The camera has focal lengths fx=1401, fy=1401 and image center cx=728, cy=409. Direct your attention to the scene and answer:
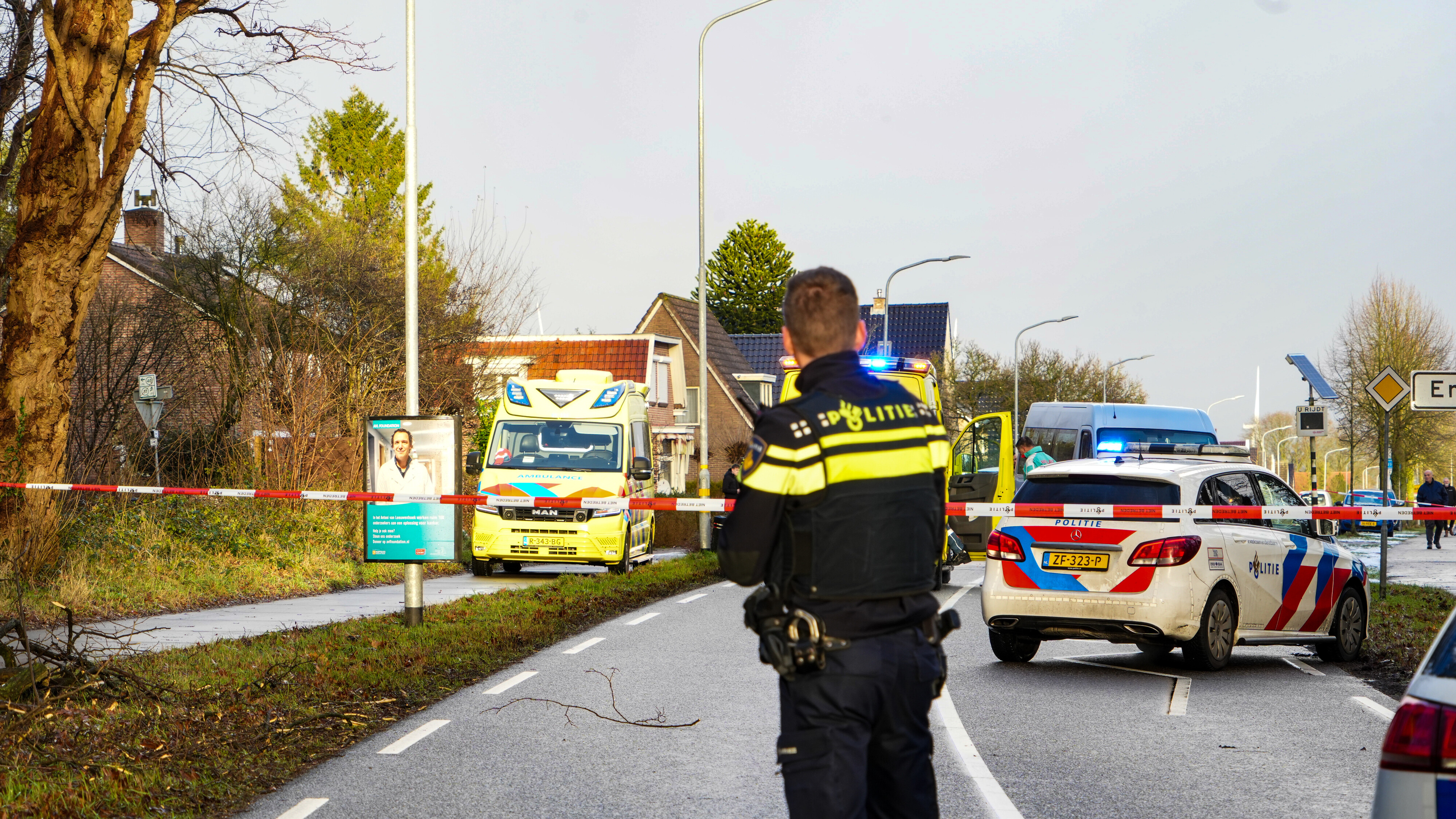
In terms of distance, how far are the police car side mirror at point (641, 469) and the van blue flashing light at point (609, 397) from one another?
88cm

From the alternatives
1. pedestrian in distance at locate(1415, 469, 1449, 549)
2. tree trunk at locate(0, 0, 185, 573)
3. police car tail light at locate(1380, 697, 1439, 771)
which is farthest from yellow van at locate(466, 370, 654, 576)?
pedestrian in distance at locate(1415, 469, 1449, 549)

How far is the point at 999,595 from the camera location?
10492mm

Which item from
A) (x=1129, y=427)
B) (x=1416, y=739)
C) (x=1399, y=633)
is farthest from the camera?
(x=1129, y=427)

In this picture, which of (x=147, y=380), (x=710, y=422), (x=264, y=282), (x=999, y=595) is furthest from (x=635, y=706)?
(x=710, y=422)

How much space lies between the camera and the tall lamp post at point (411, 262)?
39.0ft

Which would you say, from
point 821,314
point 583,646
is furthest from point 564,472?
point 821,314

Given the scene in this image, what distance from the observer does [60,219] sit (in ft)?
44.7

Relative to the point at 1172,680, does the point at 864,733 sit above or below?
above

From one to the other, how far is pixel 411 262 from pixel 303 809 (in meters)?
6.69

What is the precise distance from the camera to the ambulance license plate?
10062 millimetres

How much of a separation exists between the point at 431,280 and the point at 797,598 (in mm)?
25061

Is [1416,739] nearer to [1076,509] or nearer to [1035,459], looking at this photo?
[1076,509]

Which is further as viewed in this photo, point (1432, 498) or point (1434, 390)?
point (1432, 498)

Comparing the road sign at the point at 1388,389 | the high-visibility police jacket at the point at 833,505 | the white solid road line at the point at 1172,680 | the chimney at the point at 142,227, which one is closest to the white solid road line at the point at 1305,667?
the white solid road line at the point at 1172,680
